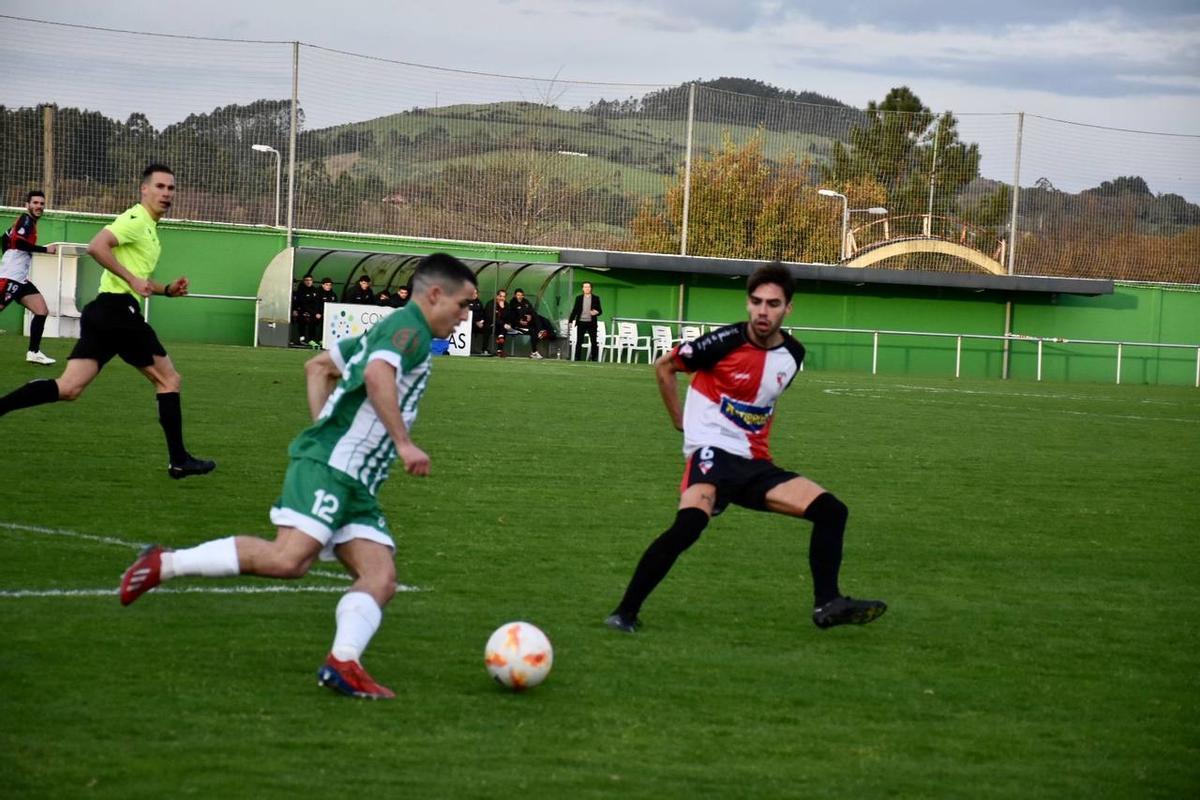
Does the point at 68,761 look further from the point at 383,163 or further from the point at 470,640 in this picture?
the point at 383,163

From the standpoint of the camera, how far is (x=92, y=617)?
6.11 m

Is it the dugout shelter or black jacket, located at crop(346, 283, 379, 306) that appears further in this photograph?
the dugout shelter

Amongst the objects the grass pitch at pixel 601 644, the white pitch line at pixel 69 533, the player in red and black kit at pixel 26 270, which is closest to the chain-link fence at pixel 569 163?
the player in red and black kit at pixel 26 270

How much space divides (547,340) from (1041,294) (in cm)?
1462

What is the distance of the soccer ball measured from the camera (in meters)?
5.26

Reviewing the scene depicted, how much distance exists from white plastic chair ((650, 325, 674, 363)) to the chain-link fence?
2730mm

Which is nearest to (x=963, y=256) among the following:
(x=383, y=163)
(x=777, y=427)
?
(x=383, y=163)

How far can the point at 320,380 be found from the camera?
566 cm

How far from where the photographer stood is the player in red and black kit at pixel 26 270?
64.1 ft

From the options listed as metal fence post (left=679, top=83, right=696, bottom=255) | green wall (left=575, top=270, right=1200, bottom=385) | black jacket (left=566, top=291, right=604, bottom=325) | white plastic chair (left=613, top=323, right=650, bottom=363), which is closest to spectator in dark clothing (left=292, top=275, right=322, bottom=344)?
black jacket (left=566, top=291, right=604, bottom=325)

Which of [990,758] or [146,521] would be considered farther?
[146,521]

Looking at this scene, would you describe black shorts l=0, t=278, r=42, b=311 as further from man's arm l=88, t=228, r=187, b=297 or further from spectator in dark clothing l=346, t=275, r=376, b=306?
spectator in dark clothing l=346, t=275, r=376, b=306

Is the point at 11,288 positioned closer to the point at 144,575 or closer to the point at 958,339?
the point at 144,575

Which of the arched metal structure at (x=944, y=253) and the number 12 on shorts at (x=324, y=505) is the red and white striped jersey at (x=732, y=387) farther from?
the arched metal structure at (x=944, y=253)
